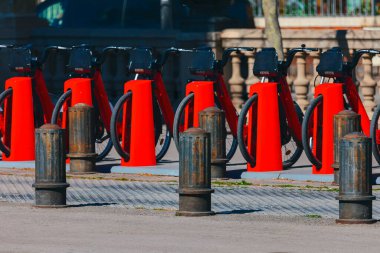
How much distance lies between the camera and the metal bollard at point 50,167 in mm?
13617

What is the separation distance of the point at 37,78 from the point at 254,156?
2628mm

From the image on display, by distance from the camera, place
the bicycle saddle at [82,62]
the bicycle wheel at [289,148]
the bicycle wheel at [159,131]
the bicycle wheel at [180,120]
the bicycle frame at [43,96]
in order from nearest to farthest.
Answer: the bicycle wheel at [180,120] → the bicycle wheel at [289,148] → the bicycle saddle at [82,62] → the bicycle wheel at [159,131] → the bicycle frame at [43,96]

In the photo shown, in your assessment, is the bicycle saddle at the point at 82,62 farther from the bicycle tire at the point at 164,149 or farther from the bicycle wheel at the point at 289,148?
the bicycle wheel at the point at 289,148

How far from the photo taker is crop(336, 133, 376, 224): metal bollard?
12609 millimetres

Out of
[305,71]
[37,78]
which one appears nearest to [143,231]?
[37,78]

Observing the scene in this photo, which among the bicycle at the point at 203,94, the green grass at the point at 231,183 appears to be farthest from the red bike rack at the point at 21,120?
the green grass at the point at 231,183

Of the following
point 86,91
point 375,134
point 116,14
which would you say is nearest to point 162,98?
Answer: point 86,91

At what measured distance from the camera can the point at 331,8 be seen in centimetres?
3622

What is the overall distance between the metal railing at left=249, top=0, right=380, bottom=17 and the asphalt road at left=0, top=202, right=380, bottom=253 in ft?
74.3

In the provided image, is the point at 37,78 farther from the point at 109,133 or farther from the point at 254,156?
the point at 254,156

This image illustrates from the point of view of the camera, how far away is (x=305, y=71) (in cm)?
2281

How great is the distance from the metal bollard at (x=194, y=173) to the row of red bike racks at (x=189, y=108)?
2836 mm

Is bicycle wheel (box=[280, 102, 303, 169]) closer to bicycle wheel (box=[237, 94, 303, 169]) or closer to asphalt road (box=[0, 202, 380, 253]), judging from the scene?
bicycle wheel (box=[237, 94, 303, 169])

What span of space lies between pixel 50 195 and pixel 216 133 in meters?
2.63
